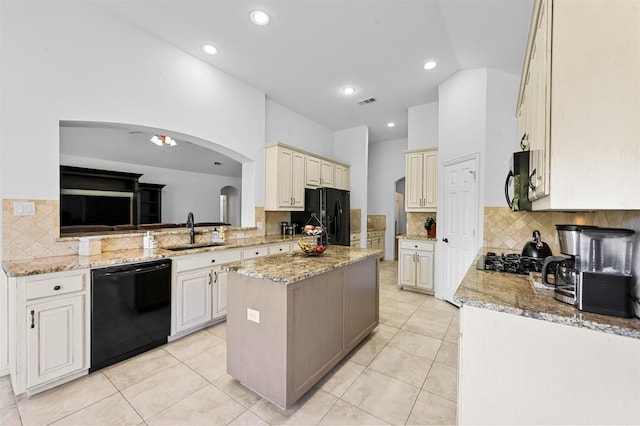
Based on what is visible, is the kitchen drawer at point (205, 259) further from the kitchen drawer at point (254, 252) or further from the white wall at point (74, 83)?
the white wall at point (74, 83)

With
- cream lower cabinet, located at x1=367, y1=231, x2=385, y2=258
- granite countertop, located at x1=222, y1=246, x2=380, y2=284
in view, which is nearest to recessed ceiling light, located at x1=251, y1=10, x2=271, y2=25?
granite countertop, located at x1=222, y1=246, x2=380, y2=284

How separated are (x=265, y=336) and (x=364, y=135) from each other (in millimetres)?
5113

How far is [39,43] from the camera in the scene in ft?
7.51

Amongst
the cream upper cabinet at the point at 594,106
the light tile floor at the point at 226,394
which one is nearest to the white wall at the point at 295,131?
the light tile floor at the point at 226,394

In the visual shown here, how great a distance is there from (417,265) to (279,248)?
2256mm

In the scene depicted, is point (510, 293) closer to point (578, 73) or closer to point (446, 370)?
point (578, 73)

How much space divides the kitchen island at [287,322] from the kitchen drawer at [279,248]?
1527mm

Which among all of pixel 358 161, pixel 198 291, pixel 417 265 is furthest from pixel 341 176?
pixel 198 291

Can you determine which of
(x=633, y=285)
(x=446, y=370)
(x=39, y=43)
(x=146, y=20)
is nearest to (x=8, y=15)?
(x=39, y=43)

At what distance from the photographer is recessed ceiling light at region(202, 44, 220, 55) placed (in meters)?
3.18

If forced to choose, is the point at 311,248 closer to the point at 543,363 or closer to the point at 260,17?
the point at 543,363

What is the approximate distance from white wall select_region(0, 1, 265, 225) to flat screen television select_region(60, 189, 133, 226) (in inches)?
159

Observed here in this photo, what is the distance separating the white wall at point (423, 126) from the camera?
460cm

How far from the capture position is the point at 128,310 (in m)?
2.32
